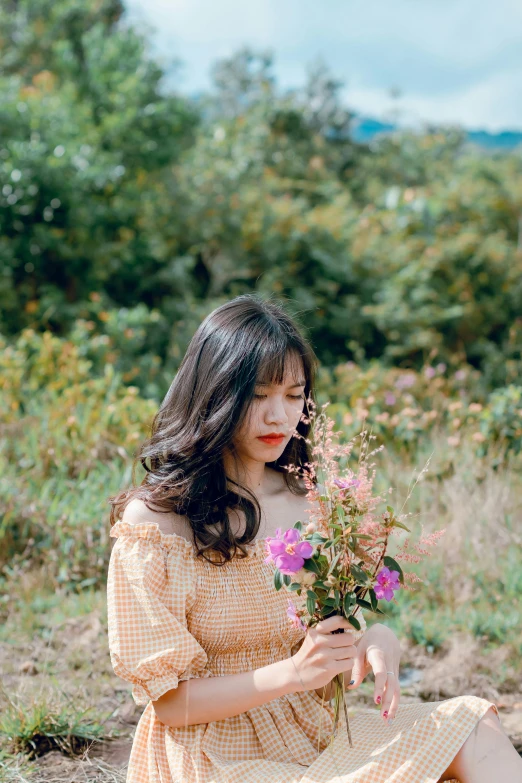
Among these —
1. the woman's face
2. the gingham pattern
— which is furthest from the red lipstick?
the gingham pattern

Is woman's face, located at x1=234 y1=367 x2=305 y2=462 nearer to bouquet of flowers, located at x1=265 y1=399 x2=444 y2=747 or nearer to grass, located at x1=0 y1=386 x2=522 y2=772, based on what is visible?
bouquet of flowers, located at x1=265 y1=399 x2=444 y2=747

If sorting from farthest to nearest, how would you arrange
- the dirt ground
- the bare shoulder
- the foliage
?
the foliage
the dirt ground
the bare shoulder

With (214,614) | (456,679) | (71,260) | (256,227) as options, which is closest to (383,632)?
(214,614)

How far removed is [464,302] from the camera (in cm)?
922

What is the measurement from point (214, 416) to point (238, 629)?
0.48 meters

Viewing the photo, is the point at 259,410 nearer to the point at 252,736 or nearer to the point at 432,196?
the point at 252,736

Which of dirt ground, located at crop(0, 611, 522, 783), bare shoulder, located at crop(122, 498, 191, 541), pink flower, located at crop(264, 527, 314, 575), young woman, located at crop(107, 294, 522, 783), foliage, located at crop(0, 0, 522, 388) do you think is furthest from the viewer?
foliage, located at crop(0, 0, 522, 388)

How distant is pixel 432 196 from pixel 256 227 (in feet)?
10.6

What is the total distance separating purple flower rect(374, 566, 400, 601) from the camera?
5.32ft

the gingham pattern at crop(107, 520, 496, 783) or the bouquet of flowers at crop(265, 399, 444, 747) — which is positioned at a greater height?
the bouquet of flowers at crop(265, 399, 444, 747)

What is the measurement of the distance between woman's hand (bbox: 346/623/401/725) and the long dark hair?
34cm

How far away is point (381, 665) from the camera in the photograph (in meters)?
1.75

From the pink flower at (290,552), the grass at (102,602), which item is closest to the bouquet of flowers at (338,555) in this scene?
the pink flower at (290,552)

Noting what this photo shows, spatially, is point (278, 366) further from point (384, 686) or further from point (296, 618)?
point (384, 686)
